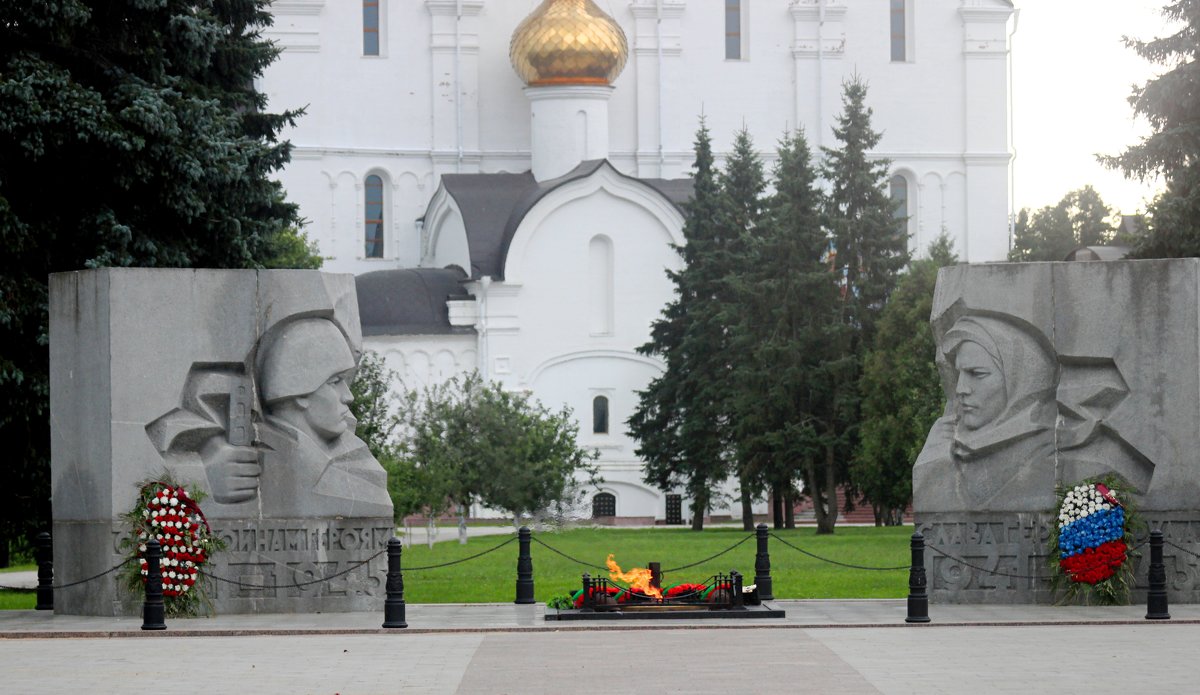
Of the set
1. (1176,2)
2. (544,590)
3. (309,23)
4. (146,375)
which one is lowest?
(544,590)

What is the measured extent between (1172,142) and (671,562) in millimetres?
10864

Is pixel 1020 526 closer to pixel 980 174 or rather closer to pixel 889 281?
pixel 889 281

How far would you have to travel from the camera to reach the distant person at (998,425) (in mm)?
21312

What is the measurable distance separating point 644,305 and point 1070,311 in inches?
1770

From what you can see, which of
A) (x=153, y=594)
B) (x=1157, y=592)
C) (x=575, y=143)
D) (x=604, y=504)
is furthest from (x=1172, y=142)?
(x=575, y=143)

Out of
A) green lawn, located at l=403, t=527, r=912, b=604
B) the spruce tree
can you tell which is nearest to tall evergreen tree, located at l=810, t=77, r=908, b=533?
the spruce tree

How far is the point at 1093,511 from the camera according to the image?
2091 cm

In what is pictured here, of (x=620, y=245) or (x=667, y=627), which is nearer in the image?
(x=667, y=627)

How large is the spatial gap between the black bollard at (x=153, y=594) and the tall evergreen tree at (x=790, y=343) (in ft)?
98.7

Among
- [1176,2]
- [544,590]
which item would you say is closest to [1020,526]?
[544,590]

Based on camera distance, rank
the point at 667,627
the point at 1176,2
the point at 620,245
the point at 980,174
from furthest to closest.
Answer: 1. the point at 980,174
2. the point at 620,245
3. the point at 1176,2
4. the point at 667,627

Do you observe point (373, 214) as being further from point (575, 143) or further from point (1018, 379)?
point (1018, 379)

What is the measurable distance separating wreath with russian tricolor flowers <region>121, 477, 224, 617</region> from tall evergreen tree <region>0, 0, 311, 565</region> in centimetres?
461

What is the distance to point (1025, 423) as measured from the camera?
21297 millimetres
